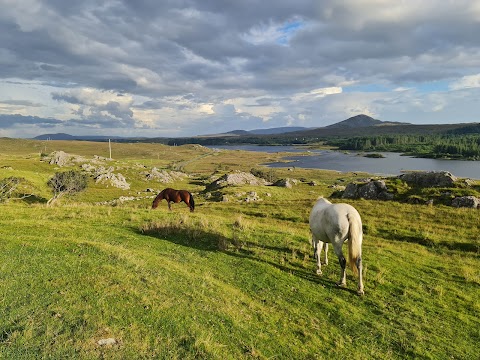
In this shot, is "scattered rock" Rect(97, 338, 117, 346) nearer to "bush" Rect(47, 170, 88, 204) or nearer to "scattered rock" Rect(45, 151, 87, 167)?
"bush" Rect(47, 170, 88, 204)

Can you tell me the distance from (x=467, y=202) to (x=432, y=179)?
30.3 ft

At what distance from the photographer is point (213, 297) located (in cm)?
955

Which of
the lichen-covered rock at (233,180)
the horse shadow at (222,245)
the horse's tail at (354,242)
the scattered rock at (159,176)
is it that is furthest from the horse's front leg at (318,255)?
the scattered rock at (159,176)

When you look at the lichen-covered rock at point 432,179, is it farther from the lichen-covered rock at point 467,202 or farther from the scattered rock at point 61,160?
the scattered rock at point 61,160

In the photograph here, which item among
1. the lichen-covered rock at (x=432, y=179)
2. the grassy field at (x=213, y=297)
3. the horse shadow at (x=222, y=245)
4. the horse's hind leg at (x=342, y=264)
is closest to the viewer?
the grassy field at (x=213, y=297)

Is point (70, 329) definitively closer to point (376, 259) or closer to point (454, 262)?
point (376, 259)

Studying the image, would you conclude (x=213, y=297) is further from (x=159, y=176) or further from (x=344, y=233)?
(x=159, y=176)

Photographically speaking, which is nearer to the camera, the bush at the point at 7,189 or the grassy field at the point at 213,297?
the grassy field at the point at 213,297

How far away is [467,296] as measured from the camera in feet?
41.5

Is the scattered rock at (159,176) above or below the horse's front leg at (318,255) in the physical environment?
below

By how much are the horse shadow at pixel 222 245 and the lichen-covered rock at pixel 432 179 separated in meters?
35.5

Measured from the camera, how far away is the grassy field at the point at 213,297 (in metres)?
6.82

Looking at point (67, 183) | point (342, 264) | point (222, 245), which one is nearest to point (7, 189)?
point (67, 183)

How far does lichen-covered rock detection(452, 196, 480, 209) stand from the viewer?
108ft
